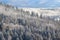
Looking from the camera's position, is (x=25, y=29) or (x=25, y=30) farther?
(x=25, y=29)

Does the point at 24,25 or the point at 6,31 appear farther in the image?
the point at 24,25

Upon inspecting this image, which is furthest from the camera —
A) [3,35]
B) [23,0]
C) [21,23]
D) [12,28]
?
[23,0]

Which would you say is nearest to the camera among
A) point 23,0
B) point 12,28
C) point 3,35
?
point 3,35

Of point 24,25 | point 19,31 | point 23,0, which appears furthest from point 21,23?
point 23,0

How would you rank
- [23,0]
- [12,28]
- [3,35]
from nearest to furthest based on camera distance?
[3,35], [12,28], [23,0]

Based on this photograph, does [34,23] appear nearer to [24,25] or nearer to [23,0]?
[24,25]

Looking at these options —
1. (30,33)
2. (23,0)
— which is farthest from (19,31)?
(23,0)

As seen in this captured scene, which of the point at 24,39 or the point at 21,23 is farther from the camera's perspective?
the point at 21,23

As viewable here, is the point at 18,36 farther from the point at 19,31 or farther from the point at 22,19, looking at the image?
the point at 22,19

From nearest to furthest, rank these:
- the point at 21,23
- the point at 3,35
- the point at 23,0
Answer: the point at 3,35 → the point at 21,23 → the point at 23,0
